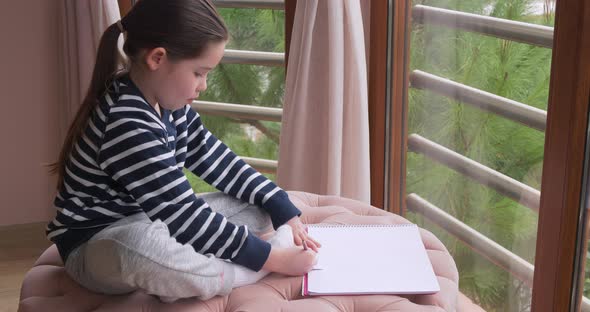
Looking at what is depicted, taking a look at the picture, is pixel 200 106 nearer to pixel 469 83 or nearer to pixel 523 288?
pixel 469 83

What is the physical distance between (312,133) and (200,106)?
0.64 metres

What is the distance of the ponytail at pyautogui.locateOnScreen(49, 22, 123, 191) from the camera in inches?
57.7

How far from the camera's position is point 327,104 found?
87.5 inches

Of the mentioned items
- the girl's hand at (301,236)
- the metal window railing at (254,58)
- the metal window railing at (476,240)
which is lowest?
the metal window railing at (476,240)

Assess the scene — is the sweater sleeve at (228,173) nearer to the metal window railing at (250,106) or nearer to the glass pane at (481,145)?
the glass pane at (481,145)

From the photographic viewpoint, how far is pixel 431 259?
1.53 metres

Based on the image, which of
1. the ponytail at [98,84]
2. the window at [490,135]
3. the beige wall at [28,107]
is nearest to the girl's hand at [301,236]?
the ponytail at [98,84]

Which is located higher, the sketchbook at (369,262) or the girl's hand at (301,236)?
the girl's hand at (301,236)

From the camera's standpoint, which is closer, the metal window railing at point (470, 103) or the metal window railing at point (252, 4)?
the metal window railing at point (470, 103)

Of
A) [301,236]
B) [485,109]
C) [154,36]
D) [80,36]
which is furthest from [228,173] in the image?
[80,36]

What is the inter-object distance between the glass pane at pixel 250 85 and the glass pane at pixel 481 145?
0.51 metres

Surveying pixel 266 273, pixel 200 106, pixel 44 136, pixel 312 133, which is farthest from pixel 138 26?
pixel 44 136

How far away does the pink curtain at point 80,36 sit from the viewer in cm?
261

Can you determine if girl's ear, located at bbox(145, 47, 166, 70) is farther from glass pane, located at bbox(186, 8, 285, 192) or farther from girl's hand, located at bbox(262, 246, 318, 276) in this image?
glass pane, located at bbox(186, 8, 285, 192)
